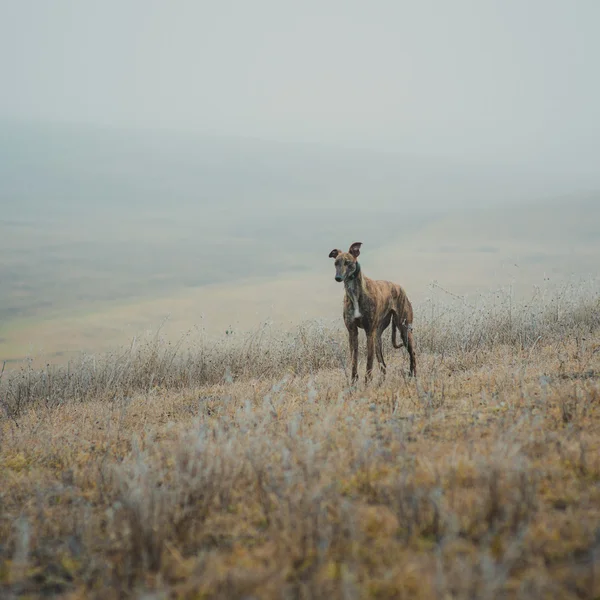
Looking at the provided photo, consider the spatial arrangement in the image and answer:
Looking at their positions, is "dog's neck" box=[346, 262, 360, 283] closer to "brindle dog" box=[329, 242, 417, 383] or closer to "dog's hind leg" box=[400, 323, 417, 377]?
"brindle dog" box=[329, 242, 417, 383]

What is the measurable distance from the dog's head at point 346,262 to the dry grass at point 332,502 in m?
1.61

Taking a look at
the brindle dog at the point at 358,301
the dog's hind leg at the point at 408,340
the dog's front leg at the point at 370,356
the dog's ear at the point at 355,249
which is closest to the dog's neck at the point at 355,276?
the brindle dog at the point at 358,301

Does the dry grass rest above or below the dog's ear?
below

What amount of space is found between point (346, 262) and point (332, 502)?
15.1ft

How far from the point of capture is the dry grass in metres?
2.86

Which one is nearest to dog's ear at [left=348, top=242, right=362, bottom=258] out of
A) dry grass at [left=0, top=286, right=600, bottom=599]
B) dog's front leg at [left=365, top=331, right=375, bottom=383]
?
dog's front leg at [left=365, top=331, right=375, bottom=383]

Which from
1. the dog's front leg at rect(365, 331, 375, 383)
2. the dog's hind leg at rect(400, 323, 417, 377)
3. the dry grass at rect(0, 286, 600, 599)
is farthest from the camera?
the dog's hind leg at rect(400, 323, 417, 377)

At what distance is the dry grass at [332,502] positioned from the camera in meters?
2.86

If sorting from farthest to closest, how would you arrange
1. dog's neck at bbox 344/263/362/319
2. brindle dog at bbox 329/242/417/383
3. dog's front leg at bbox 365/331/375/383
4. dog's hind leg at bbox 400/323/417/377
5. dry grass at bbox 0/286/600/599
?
dog's hind leg at bbox 400/323/417/377
dog's neck at bbox 344/263/362/319
brindle dog at bbox 329/242/417/383
dog's front leg at bbox 365/331/375/383
dry grass at bbox 0/286/600/599

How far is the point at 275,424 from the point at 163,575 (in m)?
2.66

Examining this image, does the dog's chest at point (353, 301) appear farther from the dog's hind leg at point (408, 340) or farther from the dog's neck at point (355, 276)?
the dog's hind leg at point (408, 340)

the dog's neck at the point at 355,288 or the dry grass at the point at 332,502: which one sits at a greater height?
the dog's neck at the point at 355,288

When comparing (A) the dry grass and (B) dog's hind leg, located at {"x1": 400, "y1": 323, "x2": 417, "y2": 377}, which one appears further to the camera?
(B) dog's hind leg, located at {"x1": 400, "y1": 323, "x2": 417, "y2": 377}

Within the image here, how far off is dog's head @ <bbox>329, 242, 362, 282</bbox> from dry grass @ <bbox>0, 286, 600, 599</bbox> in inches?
63.3
